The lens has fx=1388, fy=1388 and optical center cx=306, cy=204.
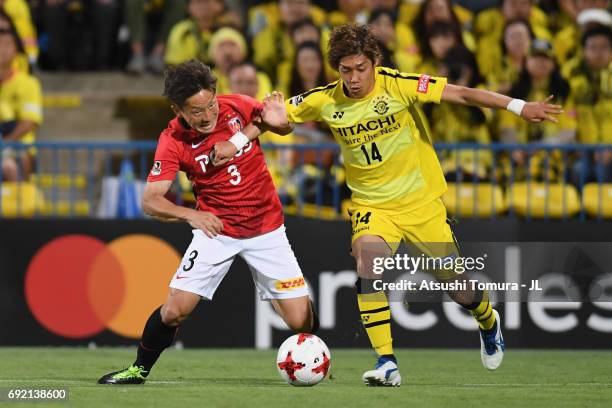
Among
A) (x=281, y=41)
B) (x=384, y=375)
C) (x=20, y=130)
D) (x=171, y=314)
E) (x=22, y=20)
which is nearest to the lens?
(x=384, y=375)

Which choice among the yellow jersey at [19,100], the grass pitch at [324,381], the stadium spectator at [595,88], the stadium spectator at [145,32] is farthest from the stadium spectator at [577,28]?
the yellow jersey at [19,100]

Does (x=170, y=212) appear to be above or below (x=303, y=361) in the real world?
above

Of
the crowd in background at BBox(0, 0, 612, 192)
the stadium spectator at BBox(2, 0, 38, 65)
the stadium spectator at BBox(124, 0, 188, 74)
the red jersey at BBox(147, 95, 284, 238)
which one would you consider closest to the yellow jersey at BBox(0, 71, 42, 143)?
the crowd in background at BBox(0, 0, 612, 192)

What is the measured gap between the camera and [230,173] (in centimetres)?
930

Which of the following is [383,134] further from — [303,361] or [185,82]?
[303,361]

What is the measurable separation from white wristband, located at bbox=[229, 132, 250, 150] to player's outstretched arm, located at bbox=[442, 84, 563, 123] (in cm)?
133

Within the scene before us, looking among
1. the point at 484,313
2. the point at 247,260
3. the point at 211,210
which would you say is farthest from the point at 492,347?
the point at 211,210

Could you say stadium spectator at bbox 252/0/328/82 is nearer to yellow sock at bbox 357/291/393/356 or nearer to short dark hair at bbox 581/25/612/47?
short dark hair at bbox 581/25/612/47

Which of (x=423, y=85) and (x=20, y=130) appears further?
(x=20, y=130)

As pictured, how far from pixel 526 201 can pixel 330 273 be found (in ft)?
6.33

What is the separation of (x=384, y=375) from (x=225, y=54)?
20.7 feet

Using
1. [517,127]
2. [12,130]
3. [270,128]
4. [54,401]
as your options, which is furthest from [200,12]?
[54,401]

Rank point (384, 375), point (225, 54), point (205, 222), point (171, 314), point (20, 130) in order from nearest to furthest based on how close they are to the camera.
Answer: point (205, 222) < point (384, 375) < point (171, 314) < point (20, 130) < point (225, 54)

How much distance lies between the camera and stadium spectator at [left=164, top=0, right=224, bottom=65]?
15.1 metres
